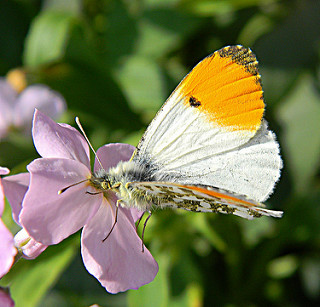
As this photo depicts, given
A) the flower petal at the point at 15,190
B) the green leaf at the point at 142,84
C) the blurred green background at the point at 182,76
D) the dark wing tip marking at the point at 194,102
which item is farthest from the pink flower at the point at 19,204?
the green leaf at the point at 142,84

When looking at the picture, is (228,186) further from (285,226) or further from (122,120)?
(122,120)

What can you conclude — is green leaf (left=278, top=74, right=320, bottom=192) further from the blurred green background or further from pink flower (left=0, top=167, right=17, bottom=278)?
pink flower (left=0, top=167, right=17, bottom=278)

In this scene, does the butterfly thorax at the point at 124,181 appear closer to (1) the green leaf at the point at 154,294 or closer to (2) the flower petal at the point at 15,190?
(2) the flower petal at the point at 15,190

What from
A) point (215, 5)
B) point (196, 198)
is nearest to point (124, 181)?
point (196, 198)

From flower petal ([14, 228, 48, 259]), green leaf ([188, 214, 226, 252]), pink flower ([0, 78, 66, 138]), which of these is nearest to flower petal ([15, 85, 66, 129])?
pink flower ([0, 78, 66, 138])

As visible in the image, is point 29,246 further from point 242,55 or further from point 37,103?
point 37,103
